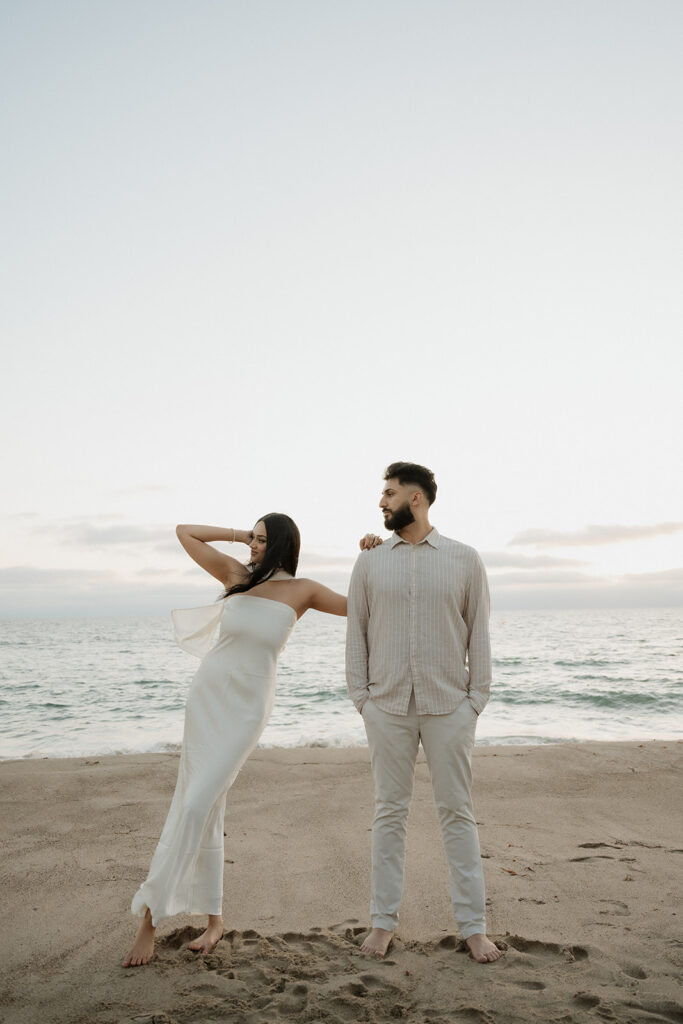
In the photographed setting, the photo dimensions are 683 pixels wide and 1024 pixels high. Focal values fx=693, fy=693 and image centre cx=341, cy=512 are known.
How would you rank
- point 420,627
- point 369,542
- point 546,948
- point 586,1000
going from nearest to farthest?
1. point 586,1000
2. point 546,948
3. point 420,627
4. point 369,542

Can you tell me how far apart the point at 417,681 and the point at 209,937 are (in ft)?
5.77

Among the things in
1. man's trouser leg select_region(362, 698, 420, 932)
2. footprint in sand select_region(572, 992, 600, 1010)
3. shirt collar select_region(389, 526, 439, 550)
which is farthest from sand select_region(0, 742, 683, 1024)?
shirt collar select_region(389, 526, 439, 550)

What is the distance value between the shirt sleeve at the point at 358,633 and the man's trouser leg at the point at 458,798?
15.4 inches

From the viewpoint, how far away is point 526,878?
4738 mm

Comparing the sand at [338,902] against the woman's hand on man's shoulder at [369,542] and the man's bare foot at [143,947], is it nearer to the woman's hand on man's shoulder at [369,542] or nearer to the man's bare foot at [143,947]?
the man's bare foot at [143,947]

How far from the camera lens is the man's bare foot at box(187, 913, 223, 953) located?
3.63m

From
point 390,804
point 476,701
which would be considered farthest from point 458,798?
point 476,701

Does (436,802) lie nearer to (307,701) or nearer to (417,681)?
(417,681)

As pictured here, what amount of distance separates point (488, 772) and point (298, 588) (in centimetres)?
451

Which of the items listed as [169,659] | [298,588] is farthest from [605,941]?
Result: [169,659]

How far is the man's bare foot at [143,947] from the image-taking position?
11.4 feet

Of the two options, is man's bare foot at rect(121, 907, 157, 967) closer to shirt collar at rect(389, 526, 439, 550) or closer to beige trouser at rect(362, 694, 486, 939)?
beige trouser at rect(362, 694, 486, 939)

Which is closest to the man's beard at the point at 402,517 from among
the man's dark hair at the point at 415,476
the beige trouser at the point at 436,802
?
the man's dark hair at the point at 415,476

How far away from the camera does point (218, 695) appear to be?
3.93 m
